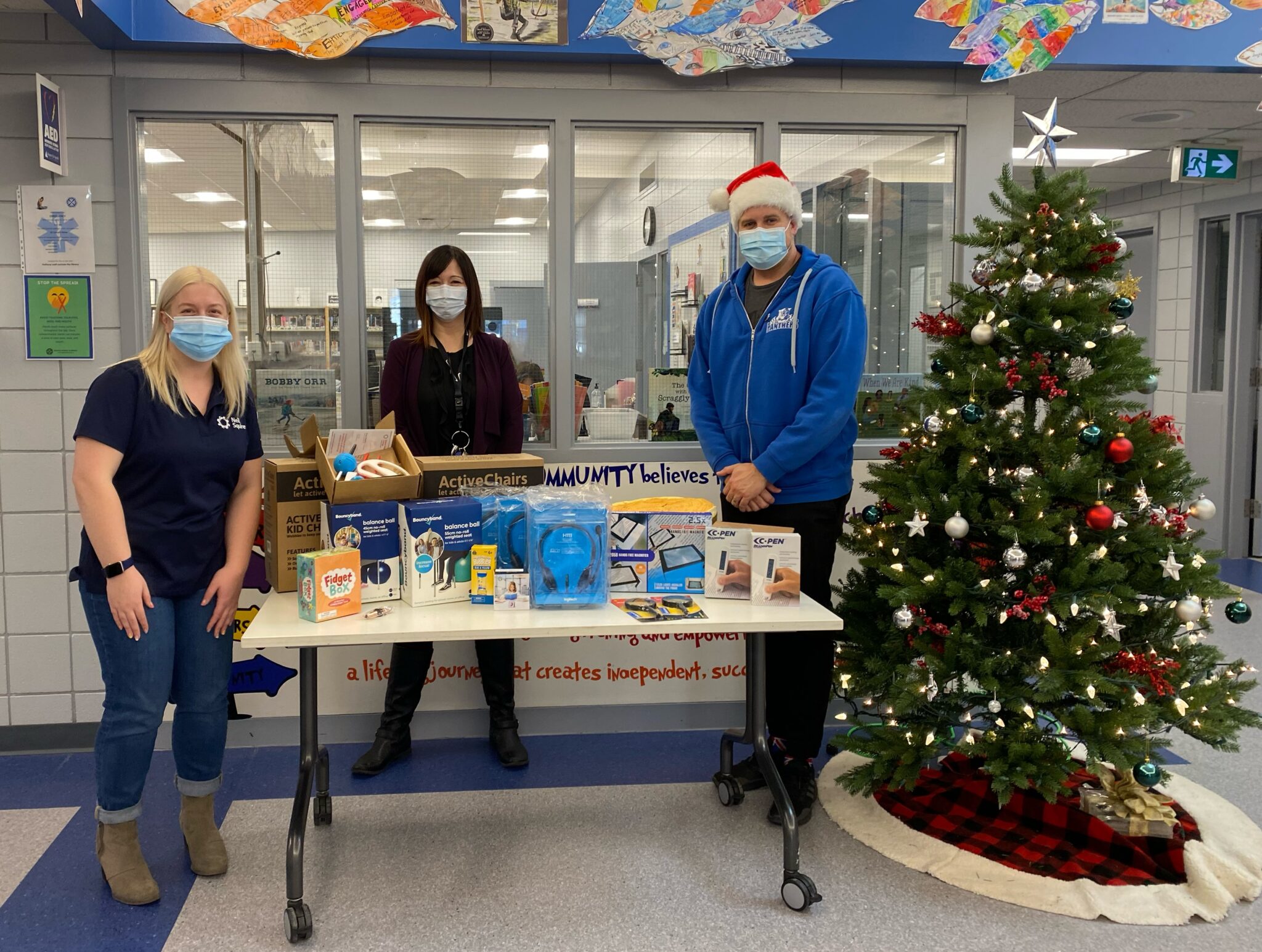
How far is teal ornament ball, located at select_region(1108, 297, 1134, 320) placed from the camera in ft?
8.58

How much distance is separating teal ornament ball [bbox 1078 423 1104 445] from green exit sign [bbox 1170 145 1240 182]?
3.52 metres

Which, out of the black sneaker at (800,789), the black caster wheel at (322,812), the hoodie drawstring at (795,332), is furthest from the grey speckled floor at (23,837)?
the hoodie drawstring at (795,332)

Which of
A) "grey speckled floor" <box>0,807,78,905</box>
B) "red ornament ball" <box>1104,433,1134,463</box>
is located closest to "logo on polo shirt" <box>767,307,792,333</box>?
"red ornament ball" <box>1104,433,1134,463</box>

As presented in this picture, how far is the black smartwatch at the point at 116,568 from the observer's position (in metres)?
2.20

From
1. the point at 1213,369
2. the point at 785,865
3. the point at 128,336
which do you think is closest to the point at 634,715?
the point at 785,865

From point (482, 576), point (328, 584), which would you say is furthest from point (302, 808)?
point (482, 576)

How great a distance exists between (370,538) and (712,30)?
2.08 meters

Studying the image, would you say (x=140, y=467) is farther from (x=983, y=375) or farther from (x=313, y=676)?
(x=983, y=375)

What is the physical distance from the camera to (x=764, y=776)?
2.63 m

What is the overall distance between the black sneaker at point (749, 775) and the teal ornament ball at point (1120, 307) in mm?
1583

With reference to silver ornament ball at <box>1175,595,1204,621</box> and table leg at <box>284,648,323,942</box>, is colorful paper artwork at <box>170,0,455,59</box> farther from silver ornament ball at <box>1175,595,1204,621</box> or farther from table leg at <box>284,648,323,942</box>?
silver ornament ball at <box>1175,595,1204,621</box>

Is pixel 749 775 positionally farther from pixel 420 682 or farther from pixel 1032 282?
pixel 1032 282

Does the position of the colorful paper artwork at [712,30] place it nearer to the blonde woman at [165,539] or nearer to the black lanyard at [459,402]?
the black lanyard at [459,402]

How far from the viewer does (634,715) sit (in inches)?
140
